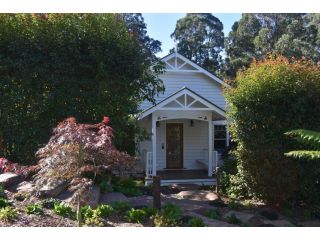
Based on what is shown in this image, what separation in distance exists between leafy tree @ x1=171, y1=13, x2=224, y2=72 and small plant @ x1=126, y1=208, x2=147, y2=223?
35535mm

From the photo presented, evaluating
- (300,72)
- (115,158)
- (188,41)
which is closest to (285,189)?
(300,72)

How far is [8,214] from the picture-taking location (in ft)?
21.3

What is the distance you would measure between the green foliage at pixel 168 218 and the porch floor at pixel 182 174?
7473 mm

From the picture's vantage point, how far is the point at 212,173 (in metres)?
15.3

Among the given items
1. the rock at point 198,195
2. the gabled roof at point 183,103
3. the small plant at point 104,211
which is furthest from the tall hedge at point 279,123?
the gabled roof at point 183,103

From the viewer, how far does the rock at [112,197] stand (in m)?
8.41

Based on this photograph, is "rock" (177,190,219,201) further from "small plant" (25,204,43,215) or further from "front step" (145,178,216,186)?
"small plant" (25,204,43,215)

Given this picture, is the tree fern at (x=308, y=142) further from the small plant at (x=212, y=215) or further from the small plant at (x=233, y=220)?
the small plant at (x=212, y=215)

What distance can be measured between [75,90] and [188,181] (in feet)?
19.8

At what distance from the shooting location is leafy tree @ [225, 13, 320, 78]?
109 ft

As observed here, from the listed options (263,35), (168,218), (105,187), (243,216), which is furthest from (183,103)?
(263,35)

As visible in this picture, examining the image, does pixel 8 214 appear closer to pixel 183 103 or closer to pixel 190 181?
pixel 190 181

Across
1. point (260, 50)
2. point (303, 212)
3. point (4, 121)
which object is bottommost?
point (303, 212)

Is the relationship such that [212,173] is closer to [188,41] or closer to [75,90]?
[75,90]
